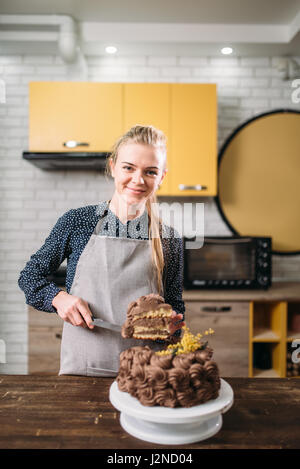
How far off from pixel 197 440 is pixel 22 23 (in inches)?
116

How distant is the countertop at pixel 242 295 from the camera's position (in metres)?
2.59

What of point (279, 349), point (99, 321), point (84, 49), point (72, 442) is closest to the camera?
point (72, 442)

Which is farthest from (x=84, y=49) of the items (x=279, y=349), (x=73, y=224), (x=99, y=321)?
(x=279, y=349)

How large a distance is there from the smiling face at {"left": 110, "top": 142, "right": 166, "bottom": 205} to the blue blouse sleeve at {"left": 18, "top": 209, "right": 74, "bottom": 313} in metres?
0.29

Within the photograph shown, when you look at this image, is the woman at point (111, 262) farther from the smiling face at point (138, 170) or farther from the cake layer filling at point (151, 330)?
the cake layer filling at point (151, 330)

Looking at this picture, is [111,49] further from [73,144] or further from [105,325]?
[105,325]

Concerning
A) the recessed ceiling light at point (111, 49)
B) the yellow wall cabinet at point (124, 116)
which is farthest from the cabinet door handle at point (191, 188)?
the recessed ceiling light at point (111, 49)

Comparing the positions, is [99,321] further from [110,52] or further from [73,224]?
[110,52]

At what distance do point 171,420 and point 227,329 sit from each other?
5.93 ft

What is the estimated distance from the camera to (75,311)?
1.42m

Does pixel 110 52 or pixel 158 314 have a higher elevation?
pixel 110 52

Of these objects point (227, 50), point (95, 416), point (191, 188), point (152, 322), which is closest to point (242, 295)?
point (191, 188)

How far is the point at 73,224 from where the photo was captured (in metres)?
1.63

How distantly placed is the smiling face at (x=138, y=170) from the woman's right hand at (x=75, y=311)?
1.53 feet
